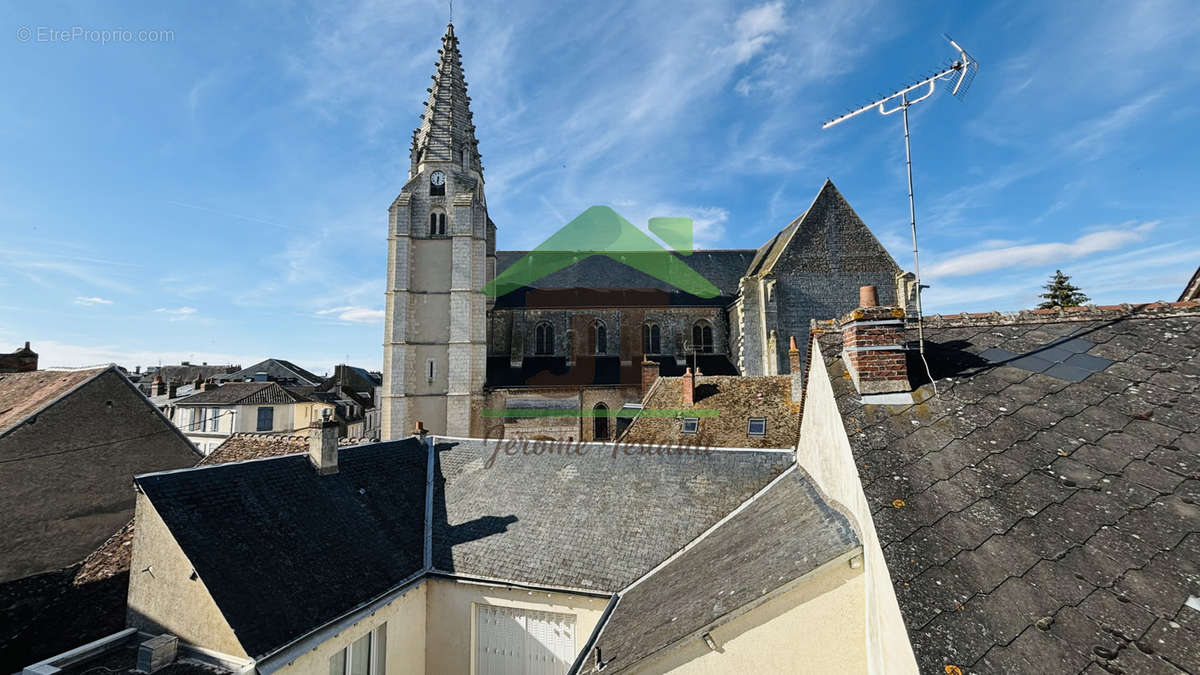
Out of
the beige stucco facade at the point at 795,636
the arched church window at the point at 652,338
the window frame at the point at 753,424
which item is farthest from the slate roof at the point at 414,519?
the arched church window at the point at 652,338

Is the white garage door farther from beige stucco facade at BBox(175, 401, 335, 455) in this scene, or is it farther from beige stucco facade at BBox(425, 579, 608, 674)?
beige stucco facade at BBox(175, 401, 335, 455)

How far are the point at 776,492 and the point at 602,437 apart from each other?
14.7 m

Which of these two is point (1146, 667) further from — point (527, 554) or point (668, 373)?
point (668, 373)

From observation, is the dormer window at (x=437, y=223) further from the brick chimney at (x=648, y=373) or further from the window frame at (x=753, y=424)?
the window frame at (x=753, y=424)

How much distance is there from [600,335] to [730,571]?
19882mm

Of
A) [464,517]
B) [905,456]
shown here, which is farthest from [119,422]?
[905,456]

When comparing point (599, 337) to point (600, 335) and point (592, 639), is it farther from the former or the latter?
point (592, 639)

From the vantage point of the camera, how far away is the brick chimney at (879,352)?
4.95 meters

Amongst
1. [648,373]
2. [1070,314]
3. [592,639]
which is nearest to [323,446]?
[592,639]

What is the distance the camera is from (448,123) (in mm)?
25547

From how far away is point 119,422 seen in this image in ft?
43.2

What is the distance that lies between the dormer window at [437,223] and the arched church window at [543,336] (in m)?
6.74

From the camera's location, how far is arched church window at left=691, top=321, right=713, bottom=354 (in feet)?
83.2

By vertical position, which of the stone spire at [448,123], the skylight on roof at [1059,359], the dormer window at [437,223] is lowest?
the skylight on roof at [1059,359]
